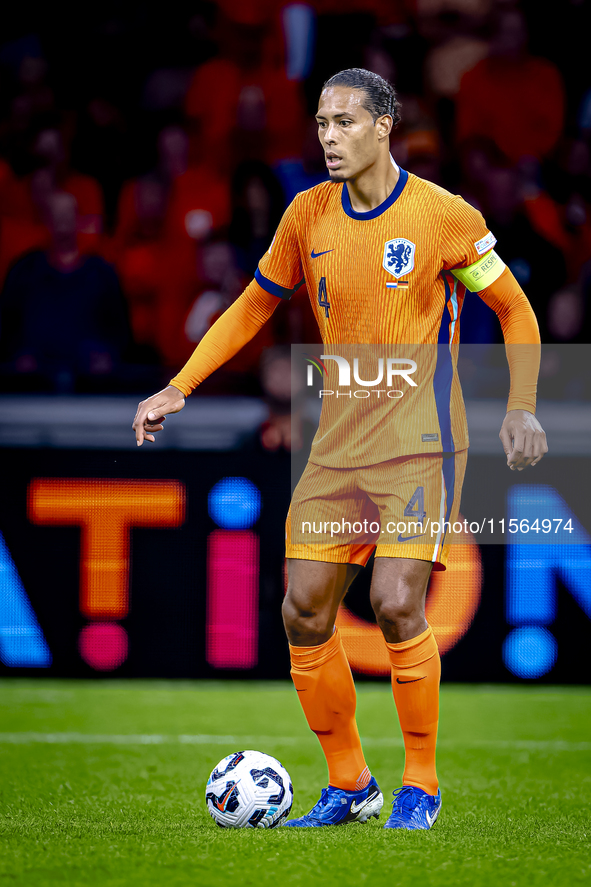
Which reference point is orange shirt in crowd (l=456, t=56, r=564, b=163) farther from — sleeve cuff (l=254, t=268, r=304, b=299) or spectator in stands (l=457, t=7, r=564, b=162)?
sleeve cuff (l=254, t=268, r=304, b=299)

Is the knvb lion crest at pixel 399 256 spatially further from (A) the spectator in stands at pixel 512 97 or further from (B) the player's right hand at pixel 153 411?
(A) the spectator in stands at pixel 512 97

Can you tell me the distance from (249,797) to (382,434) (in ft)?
3.45

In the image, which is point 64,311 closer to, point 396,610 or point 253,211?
point 253,211

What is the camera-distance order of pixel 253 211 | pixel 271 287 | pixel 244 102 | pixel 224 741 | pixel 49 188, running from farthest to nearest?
1. pixel 244 102
2. pixel 49 188
3. pixel 253 211
4. pixel 224 741
5. pixel 271 287

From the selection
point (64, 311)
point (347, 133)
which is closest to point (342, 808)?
point (347, 133)

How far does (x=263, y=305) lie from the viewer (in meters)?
3.21

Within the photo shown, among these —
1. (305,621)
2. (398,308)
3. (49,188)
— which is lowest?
(305,621)

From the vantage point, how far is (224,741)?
173 inches

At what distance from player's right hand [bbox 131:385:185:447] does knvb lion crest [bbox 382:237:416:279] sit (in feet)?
2.30

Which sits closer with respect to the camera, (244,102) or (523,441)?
(523,441)

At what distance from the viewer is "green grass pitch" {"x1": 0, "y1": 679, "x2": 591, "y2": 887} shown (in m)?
2.33

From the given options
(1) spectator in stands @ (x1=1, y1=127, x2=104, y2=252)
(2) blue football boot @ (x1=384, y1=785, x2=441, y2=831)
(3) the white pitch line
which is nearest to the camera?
(2) blue football boot @ (x1=384, y1=785, x2=441, y2=831)

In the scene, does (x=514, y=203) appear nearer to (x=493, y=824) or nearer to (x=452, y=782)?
(x=452, y=782)

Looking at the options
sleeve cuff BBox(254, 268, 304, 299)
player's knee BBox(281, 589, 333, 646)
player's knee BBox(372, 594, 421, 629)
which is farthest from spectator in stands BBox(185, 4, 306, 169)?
player's knee BBox(372, 594, 421, 629)
